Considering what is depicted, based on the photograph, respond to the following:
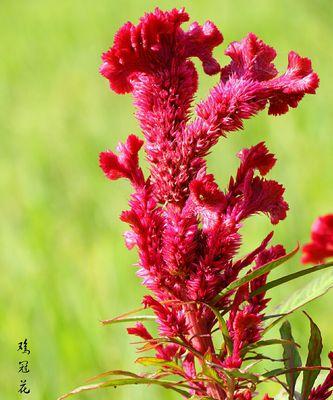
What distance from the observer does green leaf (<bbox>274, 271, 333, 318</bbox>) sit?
138 cm

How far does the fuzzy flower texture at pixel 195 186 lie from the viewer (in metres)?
1.30

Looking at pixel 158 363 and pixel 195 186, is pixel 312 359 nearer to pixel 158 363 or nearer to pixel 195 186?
pixel 158 363

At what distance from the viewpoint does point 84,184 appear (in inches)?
222

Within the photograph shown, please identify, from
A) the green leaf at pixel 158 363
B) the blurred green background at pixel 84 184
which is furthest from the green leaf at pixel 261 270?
the blurred green background at pixel 84 184

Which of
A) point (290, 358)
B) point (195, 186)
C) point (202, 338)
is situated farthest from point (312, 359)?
point (195, 186)

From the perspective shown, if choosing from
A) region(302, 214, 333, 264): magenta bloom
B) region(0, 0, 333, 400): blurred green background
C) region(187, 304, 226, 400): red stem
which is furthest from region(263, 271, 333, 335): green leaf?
region(0, 0, 333, 400): blurred green background

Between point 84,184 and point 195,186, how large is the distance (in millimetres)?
4409

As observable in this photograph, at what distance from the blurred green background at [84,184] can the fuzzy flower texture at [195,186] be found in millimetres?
1334

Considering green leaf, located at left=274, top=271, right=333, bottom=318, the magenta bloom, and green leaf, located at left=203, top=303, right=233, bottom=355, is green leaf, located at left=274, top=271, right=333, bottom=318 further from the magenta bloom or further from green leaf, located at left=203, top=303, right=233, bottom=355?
the magenta bloom

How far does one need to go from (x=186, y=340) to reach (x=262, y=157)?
30cm

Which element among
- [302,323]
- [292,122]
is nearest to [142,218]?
[302,323]

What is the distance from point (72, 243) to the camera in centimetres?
510

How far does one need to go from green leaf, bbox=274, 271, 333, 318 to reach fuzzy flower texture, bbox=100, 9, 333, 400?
0.09 metres

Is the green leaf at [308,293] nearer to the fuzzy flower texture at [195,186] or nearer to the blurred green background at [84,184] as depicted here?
the fuzzy flower texture at [195,186]
